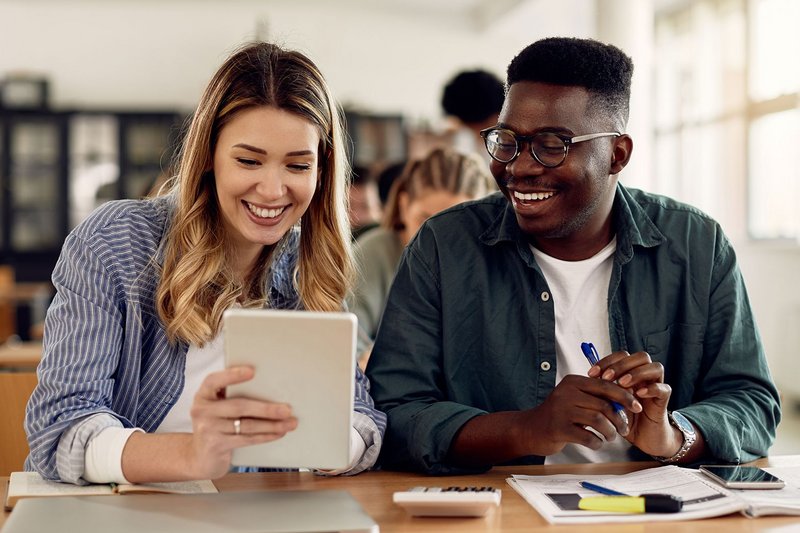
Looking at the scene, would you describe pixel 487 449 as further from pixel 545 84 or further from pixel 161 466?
pixel 545 84

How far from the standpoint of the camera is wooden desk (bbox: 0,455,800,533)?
48.2 inches

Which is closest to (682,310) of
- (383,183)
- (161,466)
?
(161,466)

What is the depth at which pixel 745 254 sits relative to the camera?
23.1 feet

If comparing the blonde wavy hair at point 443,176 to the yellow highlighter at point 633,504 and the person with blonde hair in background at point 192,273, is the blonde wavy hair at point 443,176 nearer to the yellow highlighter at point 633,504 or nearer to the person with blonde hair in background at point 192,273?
the person with blonde hair in background at point 192,273

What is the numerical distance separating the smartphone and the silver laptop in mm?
563

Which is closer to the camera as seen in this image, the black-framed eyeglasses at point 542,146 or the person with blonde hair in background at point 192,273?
the person with blonde hair in background at point 192,273

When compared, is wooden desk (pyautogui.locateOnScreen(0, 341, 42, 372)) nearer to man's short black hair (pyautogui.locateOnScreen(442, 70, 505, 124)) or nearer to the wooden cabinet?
man's short black hair (pyautogui.locateOnScreen(442, 70, 505, 124))

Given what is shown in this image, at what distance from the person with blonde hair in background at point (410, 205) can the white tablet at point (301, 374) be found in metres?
1.82

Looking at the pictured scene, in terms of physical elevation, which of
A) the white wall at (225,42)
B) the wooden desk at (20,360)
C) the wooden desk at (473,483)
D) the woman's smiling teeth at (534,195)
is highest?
the white wall at (225,42)

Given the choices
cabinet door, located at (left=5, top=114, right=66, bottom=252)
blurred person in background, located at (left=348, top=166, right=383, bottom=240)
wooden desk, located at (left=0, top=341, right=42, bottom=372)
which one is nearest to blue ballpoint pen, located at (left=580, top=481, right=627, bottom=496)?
wooden desk, located at (left=0, top=341, right=42, bottom=372)

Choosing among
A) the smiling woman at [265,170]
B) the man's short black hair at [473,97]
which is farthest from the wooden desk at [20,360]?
the smiling woman at [265,170]

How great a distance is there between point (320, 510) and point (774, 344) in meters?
6.04

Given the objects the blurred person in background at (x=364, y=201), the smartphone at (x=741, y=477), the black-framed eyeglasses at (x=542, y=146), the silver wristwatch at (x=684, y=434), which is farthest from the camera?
the blurred person in background at (x=364, y=201)

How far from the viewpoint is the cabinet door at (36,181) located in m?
8.95
